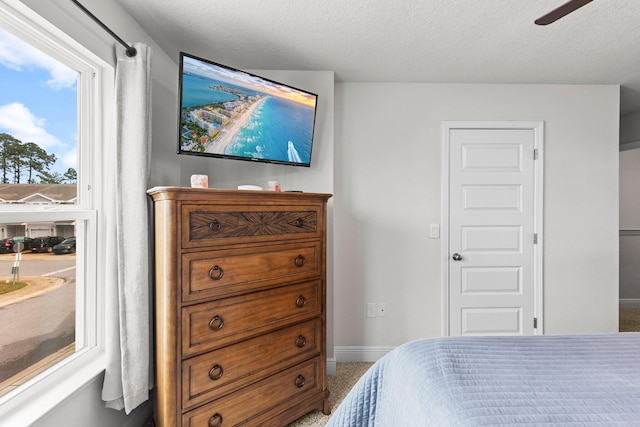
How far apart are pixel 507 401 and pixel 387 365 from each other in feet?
1.38

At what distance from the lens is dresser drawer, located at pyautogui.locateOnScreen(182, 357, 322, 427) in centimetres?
162

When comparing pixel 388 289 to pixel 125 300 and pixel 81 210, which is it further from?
pixel 81 210

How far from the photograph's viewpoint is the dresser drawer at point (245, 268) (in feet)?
5.15

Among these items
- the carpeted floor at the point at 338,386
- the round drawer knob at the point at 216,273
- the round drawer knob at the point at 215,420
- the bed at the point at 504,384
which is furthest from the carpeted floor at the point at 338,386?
the round drawer knob at the point at 216,273

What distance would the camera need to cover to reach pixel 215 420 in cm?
165

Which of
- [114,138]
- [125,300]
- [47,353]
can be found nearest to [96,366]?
[47,353]

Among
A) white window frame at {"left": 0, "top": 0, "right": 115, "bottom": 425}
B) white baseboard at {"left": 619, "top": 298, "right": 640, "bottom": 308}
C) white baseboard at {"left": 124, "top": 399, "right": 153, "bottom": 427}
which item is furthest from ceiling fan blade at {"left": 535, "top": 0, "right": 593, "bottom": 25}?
white baseboard at {"left": 619, "top": 298, "right": 640, "bottom": 308}

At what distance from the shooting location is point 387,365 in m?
1.21

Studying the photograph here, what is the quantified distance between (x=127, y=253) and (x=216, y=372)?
2.42 ft

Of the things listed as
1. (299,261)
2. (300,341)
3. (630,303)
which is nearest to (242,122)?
(299,261)

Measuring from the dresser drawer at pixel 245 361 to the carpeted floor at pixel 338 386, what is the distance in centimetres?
41

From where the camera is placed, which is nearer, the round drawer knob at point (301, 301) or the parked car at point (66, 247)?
the parked car at point (66, 247)

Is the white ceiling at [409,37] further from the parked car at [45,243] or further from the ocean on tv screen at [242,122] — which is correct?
the parked car at [45,243]

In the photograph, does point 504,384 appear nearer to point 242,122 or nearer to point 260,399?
point 260,399
